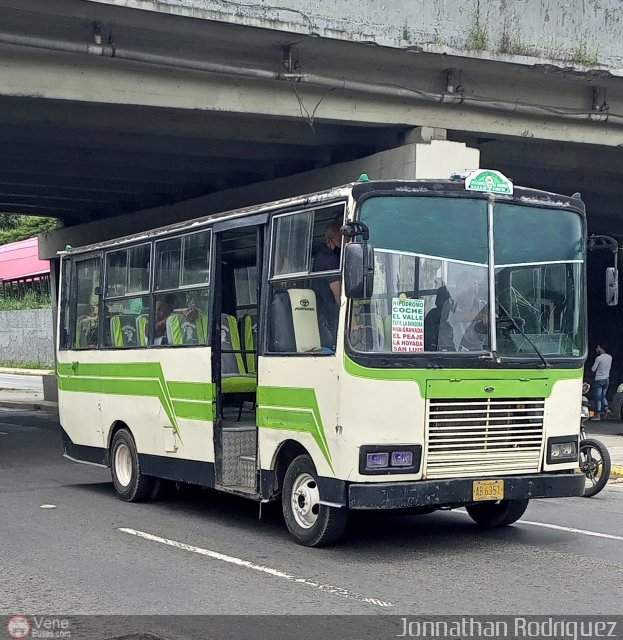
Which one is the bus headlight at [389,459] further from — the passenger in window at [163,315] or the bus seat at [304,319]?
the passenger in window at [163,315]

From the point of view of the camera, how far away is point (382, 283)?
28.0 ft

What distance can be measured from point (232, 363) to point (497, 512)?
3045 millimetres

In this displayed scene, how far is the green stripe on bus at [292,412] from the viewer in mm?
8791

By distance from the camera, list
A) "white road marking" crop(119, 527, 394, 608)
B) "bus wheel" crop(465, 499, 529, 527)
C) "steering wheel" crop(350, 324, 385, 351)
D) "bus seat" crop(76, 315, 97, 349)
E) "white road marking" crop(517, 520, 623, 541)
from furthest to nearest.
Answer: "bus seat" crop(76, 315, 97, 349) < "bus wheel" crop(465, 499, 529, 527) < "white road marking" crop(517, 520, 623, 541) < "steering wheel" crop(350, 324, 385, 351) < "white road marking" crop(119, 527, 394, 608)

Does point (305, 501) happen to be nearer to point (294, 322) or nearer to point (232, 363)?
point (294, 322)

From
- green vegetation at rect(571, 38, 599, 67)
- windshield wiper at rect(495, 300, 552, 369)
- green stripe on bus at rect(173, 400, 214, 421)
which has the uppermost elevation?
green vegetation at rect(571, 38, 599, 67)

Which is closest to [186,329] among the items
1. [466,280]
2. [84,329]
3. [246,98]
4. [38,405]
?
[84,329]

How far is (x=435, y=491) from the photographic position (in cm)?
852

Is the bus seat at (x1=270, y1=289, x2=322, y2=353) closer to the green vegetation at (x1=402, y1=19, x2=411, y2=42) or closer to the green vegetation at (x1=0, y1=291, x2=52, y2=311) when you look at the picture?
the green vegetation at (x1=402, y1=19, x2=411, y2=42)

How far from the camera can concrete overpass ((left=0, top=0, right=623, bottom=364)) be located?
1430 cm

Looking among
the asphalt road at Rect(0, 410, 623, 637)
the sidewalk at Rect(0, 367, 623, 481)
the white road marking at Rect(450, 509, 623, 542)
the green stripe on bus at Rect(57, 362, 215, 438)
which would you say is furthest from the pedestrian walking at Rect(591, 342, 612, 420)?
the white road marking at Rect(450, 509, 623, 542)

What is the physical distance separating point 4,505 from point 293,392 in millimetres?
4236

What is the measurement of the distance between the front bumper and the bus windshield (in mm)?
1059

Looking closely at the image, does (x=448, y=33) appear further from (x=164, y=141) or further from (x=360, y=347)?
(x=360, y=347)
